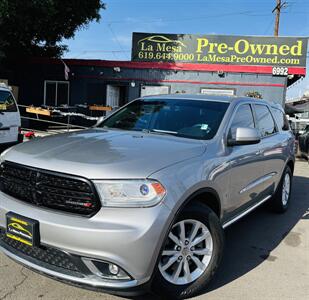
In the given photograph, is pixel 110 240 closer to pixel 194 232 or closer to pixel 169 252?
pixel 169 252

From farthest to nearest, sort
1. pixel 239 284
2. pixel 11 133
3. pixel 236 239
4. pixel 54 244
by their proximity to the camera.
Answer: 1. pixel 11 133
2. pixel 236 239
3. pixel 239 284
4. pixel 54 244

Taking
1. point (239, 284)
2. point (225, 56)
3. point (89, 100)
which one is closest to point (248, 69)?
point (225, 56)

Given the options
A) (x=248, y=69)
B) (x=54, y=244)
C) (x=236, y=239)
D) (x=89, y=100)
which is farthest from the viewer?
(x=89, y=100)

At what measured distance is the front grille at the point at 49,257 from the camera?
2.84 meters

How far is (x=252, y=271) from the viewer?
155 inches

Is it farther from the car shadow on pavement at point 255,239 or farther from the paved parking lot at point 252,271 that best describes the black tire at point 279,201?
the paved parking lot at point 252,271

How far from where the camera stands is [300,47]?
18266 millimetres

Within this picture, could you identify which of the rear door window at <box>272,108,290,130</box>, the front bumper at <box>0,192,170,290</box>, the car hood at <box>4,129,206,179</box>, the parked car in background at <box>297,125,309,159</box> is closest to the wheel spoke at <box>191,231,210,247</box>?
the front bumper at <box>0,192,170,290</box>

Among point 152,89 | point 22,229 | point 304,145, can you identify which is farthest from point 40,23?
point 22,229

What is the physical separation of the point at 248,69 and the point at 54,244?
55.1ft

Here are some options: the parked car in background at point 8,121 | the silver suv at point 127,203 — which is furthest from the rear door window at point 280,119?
the parked car in background at point 8,121

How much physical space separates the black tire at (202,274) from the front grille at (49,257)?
0.62 meters

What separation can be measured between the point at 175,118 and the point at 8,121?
16.3 ft

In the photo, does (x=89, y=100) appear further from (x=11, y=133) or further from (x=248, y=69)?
(x=11, y=133)
